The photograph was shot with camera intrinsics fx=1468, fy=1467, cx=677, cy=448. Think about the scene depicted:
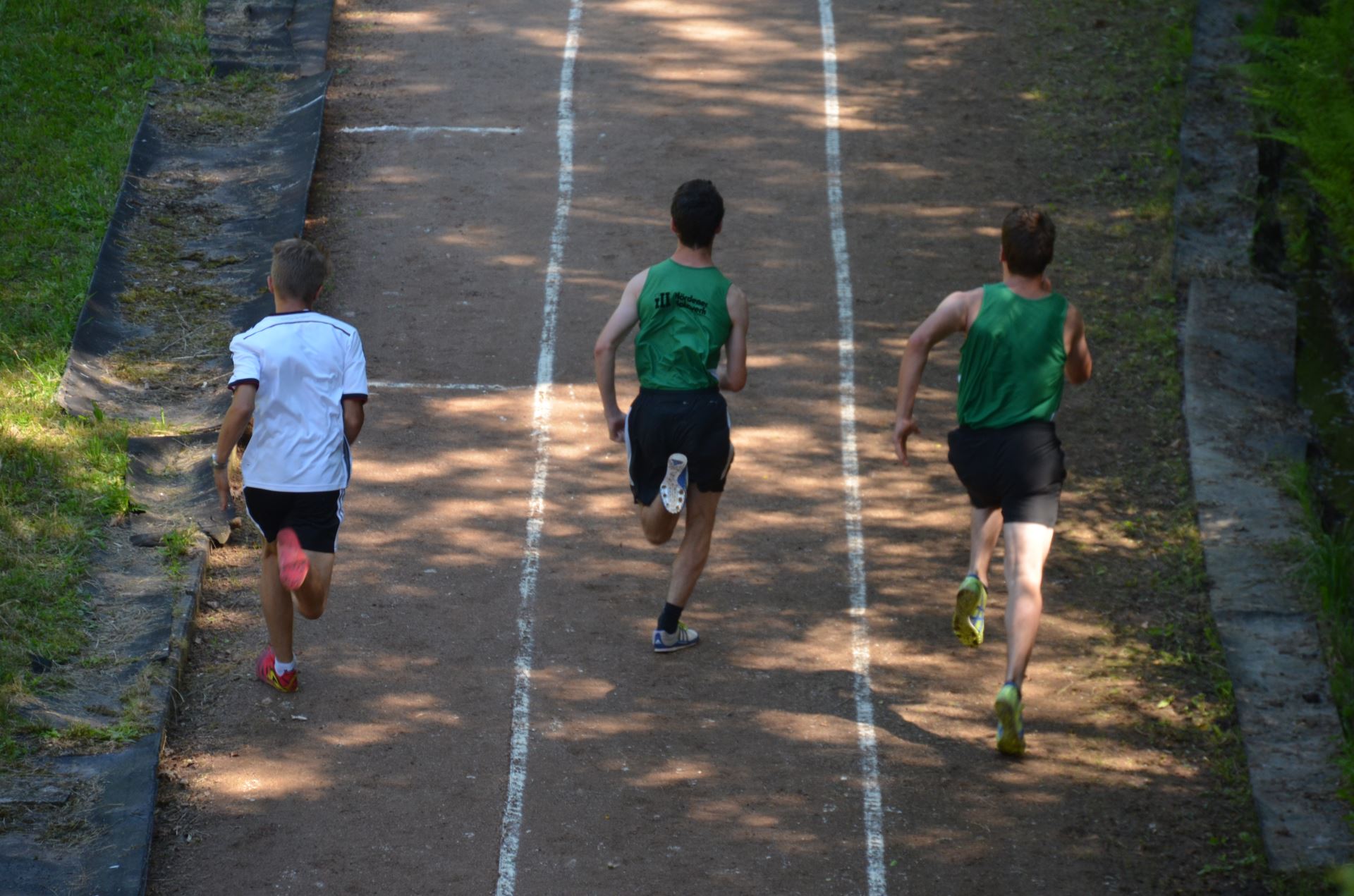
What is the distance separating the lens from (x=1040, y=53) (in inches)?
535

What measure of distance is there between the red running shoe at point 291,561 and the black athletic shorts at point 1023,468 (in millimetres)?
3074

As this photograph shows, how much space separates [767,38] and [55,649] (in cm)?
920

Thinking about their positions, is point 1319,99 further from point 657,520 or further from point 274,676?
point 274,676

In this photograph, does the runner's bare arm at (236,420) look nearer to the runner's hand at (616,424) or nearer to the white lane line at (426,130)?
the runner's hand at (616,424)

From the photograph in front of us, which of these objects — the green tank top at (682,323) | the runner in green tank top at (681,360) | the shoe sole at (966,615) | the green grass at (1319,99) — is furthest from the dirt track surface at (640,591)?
the green grass at (1319,99)

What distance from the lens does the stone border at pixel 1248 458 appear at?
6.81 meters

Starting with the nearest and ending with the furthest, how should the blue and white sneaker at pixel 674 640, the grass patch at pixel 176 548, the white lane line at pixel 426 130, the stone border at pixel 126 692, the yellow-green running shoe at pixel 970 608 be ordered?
the stone border at pixel 126 692 < the yellow-green running shoe at pixel 970 608 < the blue and white sneaker at pixel 674 640 < the grass patch at pixel 176 548 < the white lane line at pixel 426 130

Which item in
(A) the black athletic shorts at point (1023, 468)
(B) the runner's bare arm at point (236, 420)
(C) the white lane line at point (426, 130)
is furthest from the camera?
(C) the white lane line at point (426, 130)

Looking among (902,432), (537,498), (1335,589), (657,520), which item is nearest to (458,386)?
(537,498)

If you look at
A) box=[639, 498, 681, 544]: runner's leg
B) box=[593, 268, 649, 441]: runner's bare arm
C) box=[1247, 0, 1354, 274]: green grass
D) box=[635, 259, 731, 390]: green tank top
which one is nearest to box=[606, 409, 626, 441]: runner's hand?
box=[593, 268, 649, 441]: runner's bare arm

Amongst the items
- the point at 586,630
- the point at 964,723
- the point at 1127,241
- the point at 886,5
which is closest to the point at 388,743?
the point at 586,630

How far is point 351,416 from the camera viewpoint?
6477 millimetres

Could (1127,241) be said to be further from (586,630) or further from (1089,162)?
(586,630)

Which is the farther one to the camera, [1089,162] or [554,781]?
[1089,162]
